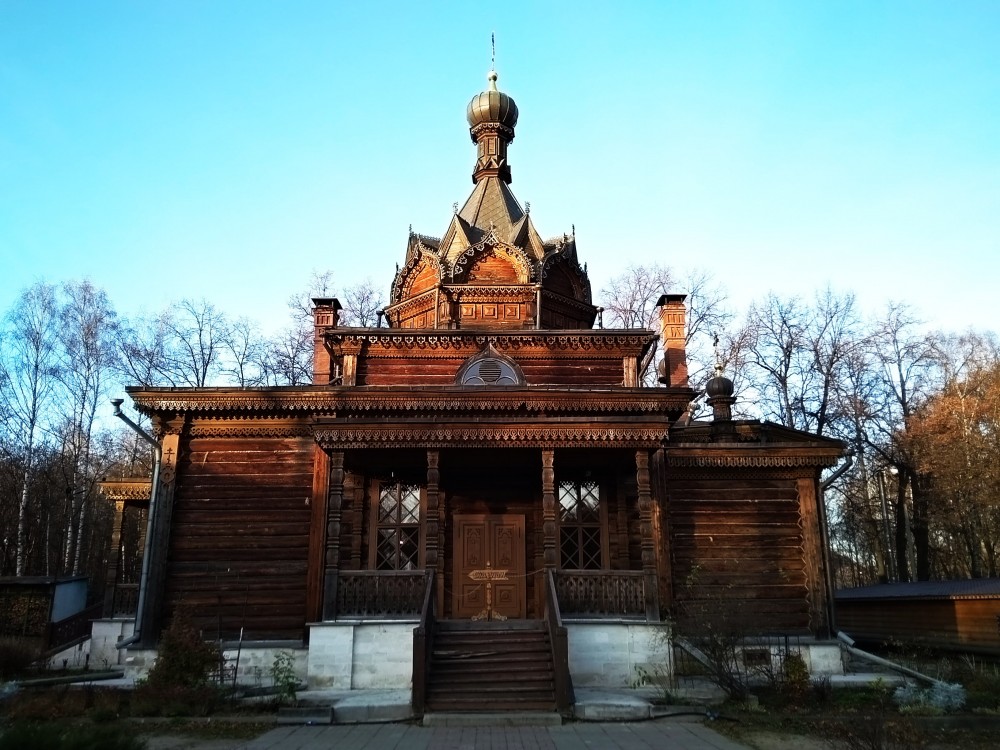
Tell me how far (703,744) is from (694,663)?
13.5ft

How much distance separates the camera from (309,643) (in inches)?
512

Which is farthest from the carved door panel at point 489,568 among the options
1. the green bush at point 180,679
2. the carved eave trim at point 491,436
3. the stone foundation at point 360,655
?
the green bush at point 180,679

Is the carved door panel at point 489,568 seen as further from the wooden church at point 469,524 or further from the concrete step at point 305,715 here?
the concrete step at point 305,715

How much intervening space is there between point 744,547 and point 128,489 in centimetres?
1605

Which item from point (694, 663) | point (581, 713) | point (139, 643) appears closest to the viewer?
point (581, 713)

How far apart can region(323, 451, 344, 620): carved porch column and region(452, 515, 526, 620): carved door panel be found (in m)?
2.89

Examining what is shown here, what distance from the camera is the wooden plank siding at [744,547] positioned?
48.9ft

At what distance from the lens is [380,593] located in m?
→ 13.3


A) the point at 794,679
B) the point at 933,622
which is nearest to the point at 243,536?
the point at 794,679

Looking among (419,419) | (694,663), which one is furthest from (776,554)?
(419,419)

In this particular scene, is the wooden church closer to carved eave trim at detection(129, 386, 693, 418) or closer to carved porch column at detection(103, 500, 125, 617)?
carved eave trim at detection(129, 386, 693, 418)

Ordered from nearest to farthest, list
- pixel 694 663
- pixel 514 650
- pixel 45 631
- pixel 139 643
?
pixel 514 650 → pixel 694 663 → pixel 139 643 → pixel 45 631

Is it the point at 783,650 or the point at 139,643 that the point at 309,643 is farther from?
the point at 783,650

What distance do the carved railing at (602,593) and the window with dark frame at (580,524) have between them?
1.73 m
